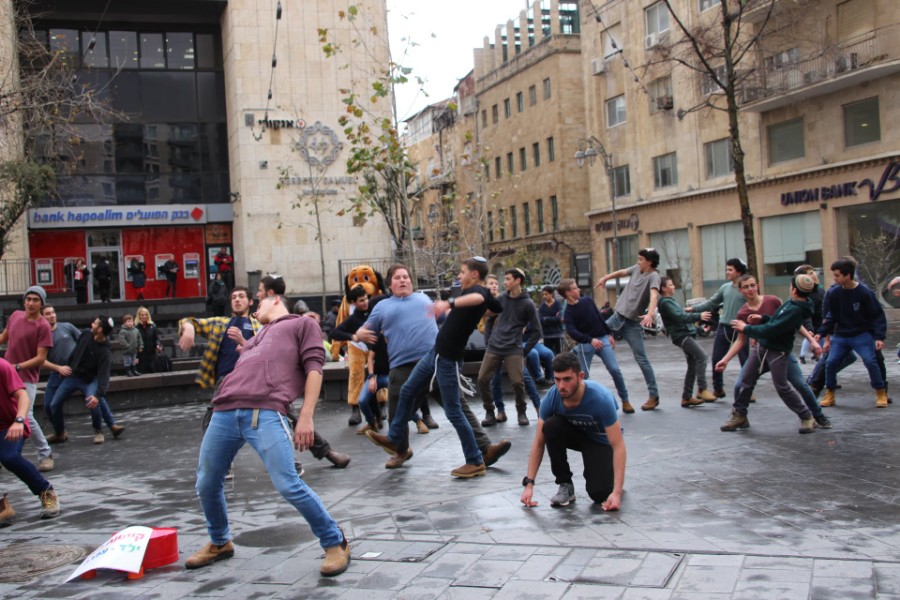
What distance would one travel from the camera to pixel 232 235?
36.5 meters

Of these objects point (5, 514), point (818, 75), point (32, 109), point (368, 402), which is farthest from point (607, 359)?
point (818, 75)

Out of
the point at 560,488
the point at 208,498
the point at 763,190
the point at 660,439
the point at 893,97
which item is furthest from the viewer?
the point at 763,190

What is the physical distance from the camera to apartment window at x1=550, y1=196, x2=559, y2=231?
5241 centimetres

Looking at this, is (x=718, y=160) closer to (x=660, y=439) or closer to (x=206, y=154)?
(x=206, y=154)

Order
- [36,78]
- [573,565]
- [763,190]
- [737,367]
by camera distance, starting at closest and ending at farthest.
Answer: [573,565]
[36,78]
[737,367]
[763,190]

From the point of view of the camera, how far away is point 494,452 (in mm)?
7926

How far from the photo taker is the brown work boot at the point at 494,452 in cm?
786

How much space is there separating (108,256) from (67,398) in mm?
25876

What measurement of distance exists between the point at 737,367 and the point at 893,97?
57.0 feet

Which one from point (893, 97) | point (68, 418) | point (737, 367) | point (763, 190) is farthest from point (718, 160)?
point (68, 418)

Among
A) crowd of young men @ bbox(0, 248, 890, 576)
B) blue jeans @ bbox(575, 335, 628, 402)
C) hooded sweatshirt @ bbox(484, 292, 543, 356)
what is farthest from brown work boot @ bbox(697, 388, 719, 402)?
hooded sweatshirt @ bbox(484, 292, 543, 356)

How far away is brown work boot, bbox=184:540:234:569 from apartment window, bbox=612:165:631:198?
131 feet

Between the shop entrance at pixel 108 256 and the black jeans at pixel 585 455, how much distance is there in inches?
1255

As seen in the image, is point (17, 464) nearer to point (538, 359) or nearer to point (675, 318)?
point (538, 359)
